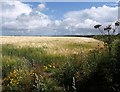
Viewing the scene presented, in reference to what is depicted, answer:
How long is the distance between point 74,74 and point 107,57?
3.58 ft

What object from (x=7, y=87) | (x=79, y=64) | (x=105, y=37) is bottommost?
(x=7, y=87)

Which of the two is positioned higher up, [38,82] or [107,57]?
[107,57]

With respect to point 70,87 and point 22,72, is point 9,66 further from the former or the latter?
point 70,87

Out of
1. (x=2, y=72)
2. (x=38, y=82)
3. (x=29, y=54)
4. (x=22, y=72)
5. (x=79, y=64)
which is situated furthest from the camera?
(x=29, y=54)

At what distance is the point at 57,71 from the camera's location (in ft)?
38.5

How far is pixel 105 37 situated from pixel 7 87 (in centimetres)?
347

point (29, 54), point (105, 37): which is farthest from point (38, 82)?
point (29, 54)

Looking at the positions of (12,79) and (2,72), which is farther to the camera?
(2,72)

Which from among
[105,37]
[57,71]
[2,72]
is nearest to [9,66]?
[2,72]

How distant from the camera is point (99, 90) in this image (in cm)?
962

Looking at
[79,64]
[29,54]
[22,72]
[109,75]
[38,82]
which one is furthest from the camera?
[29,54]

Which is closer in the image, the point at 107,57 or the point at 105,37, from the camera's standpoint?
the point at 107,57

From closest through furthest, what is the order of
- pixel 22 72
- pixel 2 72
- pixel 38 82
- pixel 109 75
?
pixel 109 75
pixel 38 82
pixel 22 72
pixel 2 72

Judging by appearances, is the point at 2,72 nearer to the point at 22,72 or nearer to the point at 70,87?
the point at 22,72
